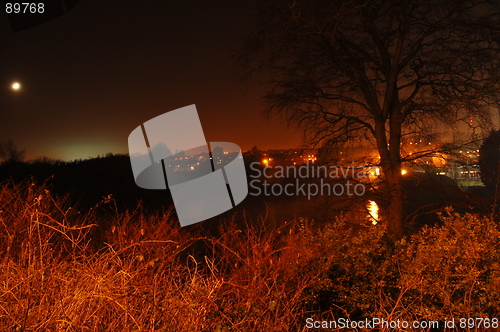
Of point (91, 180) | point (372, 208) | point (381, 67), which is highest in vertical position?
point (381, 67)

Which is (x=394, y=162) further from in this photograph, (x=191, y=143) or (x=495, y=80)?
(x=191, y=143)

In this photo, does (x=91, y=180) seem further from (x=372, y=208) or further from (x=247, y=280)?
(x=247, y=280)

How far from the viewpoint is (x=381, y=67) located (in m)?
10.8

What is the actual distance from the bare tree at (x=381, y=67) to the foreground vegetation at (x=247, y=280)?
10.2 ft

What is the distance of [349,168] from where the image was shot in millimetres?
10828

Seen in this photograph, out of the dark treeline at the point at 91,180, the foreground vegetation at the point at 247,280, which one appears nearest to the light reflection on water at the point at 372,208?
the foreground vegetation at the point at 247,280

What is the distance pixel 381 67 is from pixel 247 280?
8237mm

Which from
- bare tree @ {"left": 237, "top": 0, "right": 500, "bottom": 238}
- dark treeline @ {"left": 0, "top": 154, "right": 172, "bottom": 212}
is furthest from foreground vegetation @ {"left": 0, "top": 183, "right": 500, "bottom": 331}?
dark treeline @ {"left": 0, "top": 154, "right": 172, "bottom": 212}

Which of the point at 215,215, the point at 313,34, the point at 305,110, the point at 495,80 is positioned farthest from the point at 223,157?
the point at 495,80

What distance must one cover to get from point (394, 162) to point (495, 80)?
2.88 m

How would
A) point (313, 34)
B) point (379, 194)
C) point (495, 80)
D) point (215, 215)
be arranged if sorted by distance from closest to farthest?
point (495, 80)
point (313, 34)
point (379, 194)
point (215, 215)

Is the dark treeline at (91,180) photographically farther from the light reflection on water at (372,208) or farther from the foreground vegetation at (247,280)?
the foreground vegetation at (247,280)

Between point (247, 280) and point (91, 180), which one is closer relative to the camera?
point (247, 280)

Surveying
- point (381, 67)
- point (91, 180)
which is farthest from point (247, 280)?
point (91, 180)
